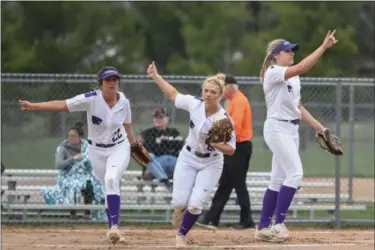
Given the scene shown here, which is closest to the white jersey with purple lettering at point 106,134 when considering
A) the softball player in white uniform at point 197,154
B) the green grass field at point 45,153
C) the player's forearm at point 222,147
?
the softball player in white uniform at point 197,154

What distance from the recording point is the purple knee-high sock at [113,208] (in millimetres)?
8852

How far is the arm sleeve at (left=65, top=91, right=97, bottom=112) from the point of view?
881 centimetres

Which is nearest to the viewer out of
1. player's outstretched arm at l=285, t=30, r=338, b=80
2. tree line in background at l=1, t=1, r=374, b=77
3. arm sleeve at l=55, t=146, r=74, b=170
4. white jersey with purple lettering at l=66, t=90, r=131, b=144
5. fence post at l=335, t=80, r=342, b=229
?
player's outstretched arm at l=285, t=30, r=338, b=80

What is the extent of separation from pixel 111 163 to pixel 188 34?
716 inches

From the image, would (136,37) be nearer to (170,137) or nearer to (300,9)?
(300,9)

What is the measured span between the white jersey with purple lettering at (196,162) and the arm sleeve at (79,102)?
0.86 m

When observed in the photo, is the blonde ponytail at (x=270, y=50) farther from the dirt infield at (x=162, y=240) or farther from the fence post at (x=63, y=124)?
the fence post at (x=63, y=124)

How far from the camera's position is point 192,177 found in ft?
28.9

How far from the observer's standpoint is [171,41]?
1321 inches

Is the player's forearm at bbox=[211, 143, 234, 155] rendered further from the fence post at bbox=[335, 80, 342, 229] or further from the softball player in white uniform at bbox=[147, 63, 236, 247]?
the fence post at bbox=[335, 80, 342, 229]

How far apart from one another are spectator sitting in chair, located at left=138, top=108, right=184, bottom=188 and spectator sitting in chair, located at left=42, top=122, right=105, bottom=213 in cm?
76

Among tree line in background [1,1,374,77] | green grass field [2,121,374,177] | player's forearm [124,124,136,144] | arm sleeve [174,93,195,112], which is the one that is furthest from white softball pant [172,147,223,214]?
tree line in background [1,1,374,77]

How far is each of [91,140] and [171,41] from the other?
969 inches

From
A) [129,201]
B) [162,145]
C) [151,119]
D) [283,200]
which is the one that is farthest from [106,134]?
[151,119]
